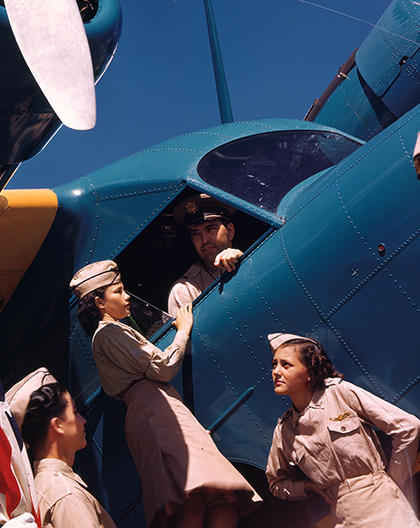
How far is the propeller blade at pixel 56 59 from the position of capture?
2912 mm

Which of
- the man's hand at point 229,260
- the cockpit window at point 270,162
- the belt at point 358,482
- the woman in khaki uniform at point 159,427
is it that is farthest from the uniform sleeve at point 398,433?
the cockpit window at point 270,162

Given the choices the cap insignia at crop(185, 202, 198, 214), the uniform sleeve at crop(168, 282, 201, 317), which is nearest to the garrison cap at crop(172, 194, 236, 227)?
the cap insignia at crop(185, 202, 198, 214)

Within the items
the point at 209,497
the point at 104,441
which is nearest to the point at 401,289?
the point at 209,497

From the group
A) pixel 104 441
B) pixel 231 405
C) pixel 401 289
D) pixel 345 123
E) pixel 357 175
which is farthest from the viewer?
pixel 345 123

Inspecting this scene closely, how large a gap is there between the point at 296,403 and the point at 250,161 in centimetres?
259

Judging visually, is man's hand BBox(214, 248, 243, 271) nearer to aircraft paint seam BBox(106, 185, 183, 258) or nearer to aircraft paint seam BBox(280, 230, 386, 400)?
aircraft paint seam BBox(280, 230, 386, 400)

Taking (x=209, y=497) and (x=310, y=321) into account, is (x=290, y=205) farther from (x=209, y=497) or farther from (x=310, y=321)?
(x=209, y=497)

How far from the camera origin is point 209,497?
11.9 ft

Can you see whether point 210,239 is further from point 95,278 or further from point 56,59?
point 56,59

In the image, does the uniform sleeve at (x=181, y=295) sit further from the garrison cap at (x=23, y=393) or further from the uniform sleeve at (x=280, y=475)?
the uniform sleeve at (x=280, y=475)

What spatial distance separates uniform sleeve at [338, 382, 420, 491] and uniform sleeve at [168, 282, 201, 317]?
6.37 feet

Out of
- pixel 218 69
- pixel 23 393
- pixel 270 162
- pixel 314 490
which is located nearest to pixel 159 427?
pixel 23 393

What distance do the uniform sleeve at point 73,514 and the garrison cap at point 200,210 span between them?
8.77 feet

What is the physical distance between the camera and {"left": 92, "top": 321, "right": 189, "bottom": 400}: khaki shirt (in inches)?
156
